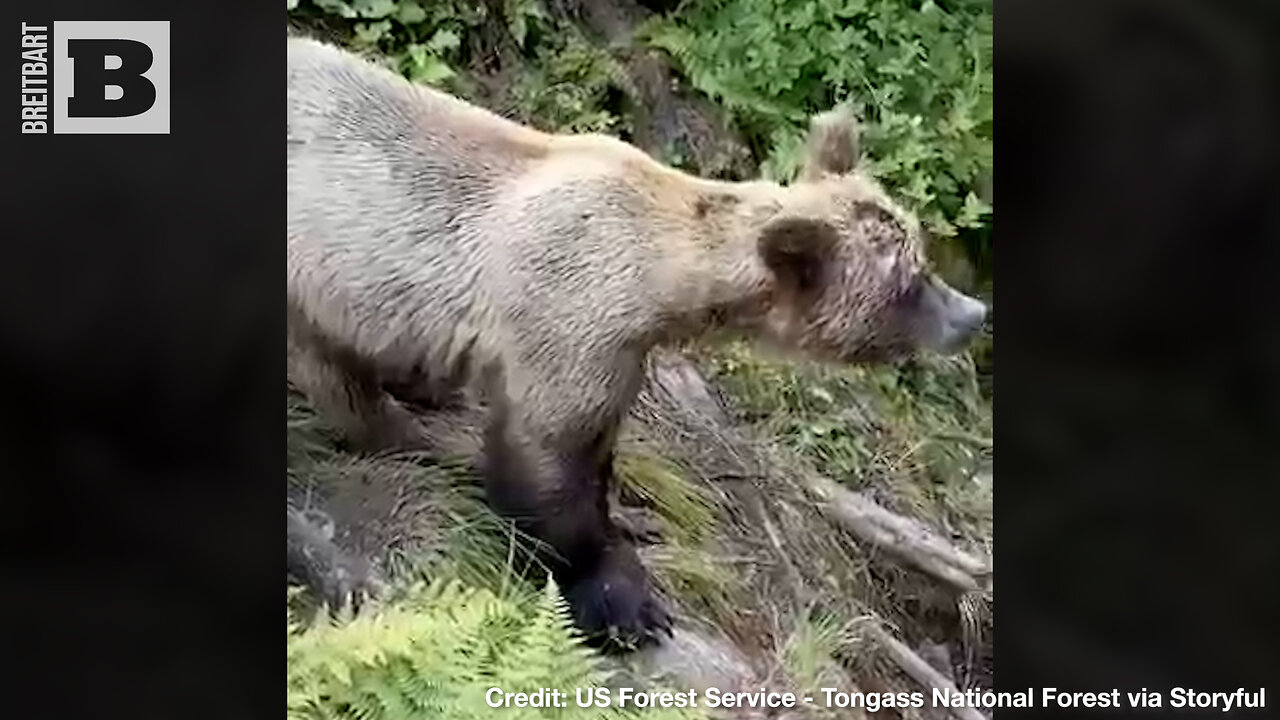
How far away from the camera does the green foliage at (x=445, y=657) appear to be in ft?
7.77

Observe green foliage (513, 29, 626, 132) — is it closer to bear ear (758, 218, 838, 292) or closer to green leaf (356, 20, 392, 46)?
green leaf (356, 20, 392, 46)

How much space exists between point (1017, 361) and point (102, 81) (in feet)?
6.11

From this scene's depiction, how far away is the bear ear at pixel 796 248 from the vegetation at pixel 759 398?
0.12 m

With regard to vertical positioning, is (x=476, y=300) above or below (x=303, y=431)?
above

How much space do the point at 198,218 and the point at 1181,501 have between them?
6.53 ft

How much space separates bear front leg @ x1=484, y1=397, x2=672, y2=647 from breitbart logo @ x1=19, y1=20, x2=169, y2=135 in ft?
3.05

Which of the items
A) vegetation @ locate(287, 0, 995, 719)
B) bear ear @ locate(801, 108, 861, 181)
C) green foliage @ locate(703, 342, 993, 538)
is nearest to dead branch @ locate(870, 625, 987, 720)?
vegetation @ locate(287, 0, 995, 719)

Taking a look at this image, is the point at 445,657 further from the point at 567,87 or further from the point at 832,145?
the point at 832,145

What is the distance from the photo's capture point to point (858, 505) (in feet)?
7.98

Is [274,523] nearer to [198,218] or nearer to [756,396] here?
[198,218]

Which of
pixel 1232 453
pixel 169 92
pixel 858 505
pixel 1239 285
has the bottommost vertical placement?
pixel 858 505

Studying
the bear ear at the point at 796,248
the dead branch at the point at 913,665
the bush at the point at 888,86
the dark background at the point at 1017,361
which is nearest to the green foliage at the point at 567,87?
the bush at the point at 888,86

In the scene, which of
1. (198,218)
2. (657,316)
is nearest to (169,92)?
(198,218)

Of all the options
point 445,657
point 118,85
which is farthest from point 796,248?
point 118,85
